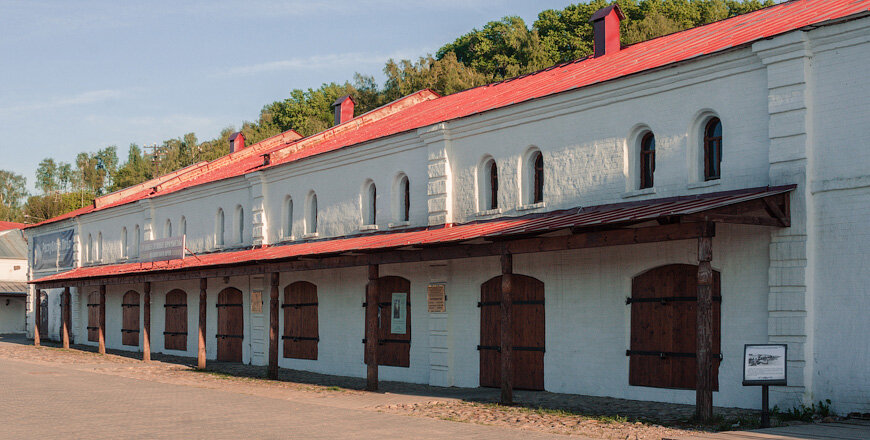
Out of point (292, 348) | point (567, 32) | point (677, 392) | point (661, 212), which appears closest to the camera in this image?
point (661, 212)

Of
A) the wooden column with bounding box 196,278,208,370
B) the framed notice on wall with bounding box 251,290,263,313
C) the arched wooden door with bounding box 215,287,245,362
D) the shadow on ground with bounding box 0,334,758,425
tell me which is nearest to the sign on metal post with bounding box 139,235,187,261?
the arched wooden door with bounding box 215,287,245,362

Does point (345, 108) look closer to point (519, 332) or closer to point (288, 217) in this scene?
point (288, 217)

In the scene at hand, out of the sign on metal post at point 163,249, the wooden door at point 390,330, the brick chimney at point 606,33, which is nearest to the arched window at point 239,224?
the sign on metal post at point 163,249

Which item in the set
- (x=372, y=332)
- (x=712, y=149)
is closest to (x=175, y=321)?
(x=372, y=332)

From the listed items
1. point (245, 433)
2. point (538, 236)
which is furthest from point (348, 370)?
point (245, 433)

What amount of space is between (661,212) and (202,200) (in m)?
20.9

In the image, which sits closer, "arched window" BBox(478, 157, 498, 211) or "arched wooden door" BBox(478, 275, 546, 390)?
"arched wooden door" BBox(478, 275, 546, 390)

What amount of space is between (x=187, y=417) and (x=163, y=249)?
53.1ft

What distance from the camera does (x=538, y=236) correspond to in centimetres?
1452

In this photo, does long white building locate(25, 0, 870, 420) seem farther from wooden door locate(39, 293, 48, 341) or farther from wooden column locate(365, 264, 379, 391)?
wooden door locate(39, 293, 48, 341)

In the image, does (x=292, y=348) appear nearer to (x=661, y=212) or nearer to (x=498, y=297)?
(x=498, y=297)

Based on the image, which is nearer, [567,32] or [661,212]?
[661,212]

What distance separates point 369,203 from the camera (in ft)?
73.4

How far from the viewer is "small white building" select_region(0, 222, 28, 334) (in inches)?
2078
